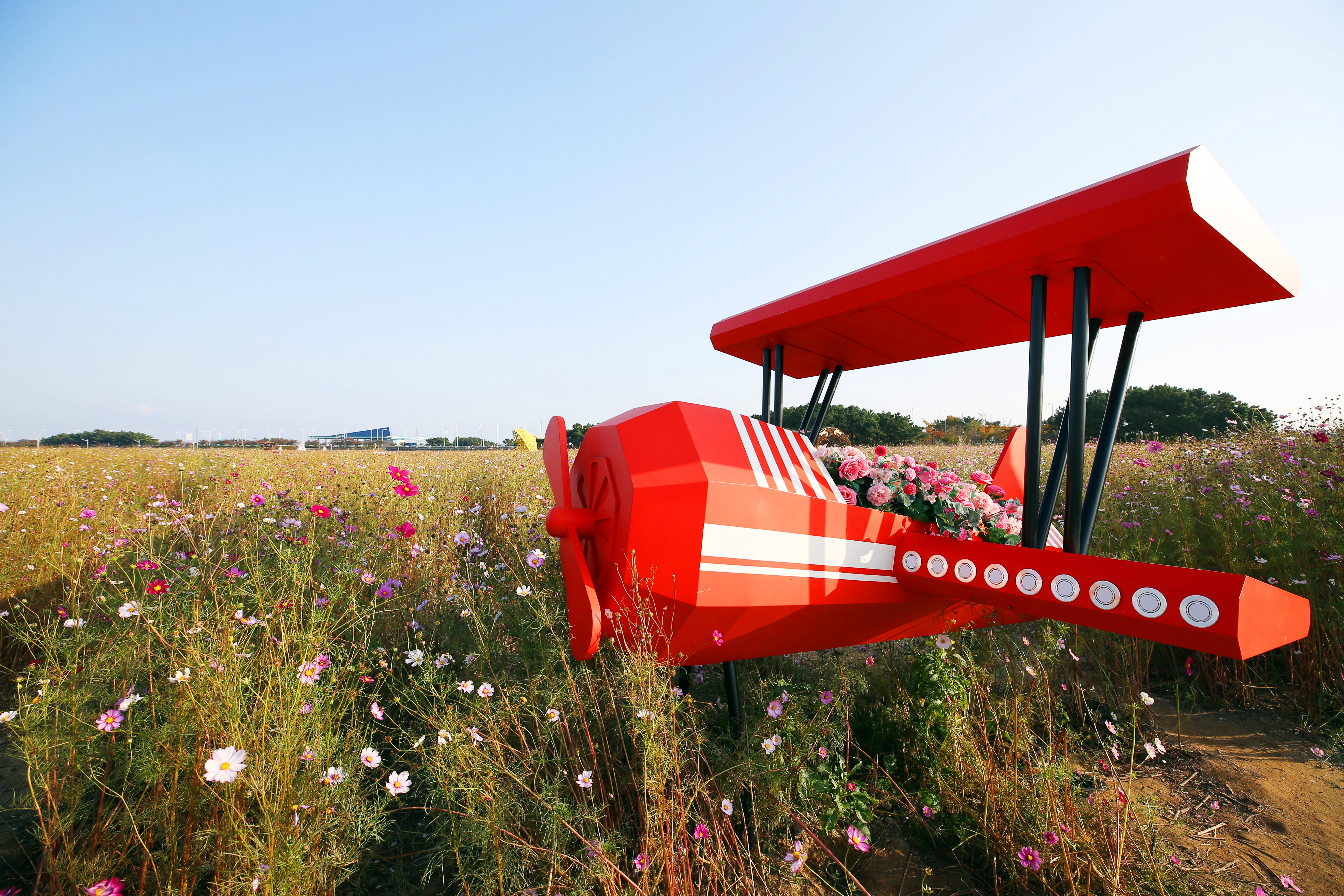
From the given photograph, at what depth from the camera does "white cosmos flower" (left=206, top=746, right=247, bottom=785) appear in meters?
1.48

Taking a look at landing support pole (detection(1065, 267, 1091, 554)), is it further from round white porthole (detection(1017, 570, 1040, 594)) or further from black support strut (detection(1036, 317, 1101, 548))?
round white porthole (detection(1017, 570, 1040, 594))

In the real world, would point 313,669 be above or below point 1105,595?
below

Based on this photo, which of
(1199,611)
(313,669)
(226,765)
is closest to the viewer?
(226,765)

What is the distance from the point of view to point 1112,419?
100.0 inches

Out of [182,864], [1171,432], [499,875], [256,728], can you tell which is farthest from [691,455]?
[1171,432]

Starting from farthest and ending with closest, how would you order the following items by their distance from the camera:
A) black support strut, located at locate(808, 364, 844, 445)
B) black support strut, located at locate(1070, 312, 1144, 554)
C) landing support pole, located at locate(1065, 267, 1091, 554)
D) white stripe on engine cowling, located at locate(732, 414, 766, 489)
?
black support strut, located at locate(808, 364, 844, 445), black support strut, located at locate(1070, 312, 1144, 554), white stripe on engine cowling, located at locate(732, 414, 766, 489), landing support pole, located at locate(1065, 267, 1091, 554)

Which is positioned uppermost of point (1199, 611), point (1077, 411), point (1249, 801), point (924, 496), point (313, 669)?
point (1077, 411)

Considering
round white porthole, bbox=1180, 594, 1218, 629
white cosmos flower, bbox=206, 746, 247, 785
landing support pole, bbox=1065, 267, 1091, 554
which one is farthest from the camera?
landing support pole, bbox=1065, 267, 1091, 554

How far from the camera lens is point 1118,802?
194 centimetres

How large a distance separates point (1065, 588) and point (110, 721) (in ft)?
11.1

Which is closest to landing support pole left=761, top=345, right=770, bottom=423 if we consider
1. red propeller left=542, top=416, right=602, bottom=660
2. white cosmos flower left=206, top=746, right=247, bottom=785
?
red propeller left=542, top=416, right=602, bottom=660

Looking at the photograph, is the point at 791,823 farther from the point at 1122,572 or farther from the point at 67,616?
the point at 67,616

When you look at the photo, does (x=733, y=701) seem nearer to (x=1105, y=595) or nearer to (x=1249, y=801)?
(x=1105, y=595)

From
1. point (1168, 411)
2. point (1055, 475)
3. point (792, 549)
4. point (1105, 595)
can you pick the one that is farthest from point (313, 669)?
point (1168, 411)
